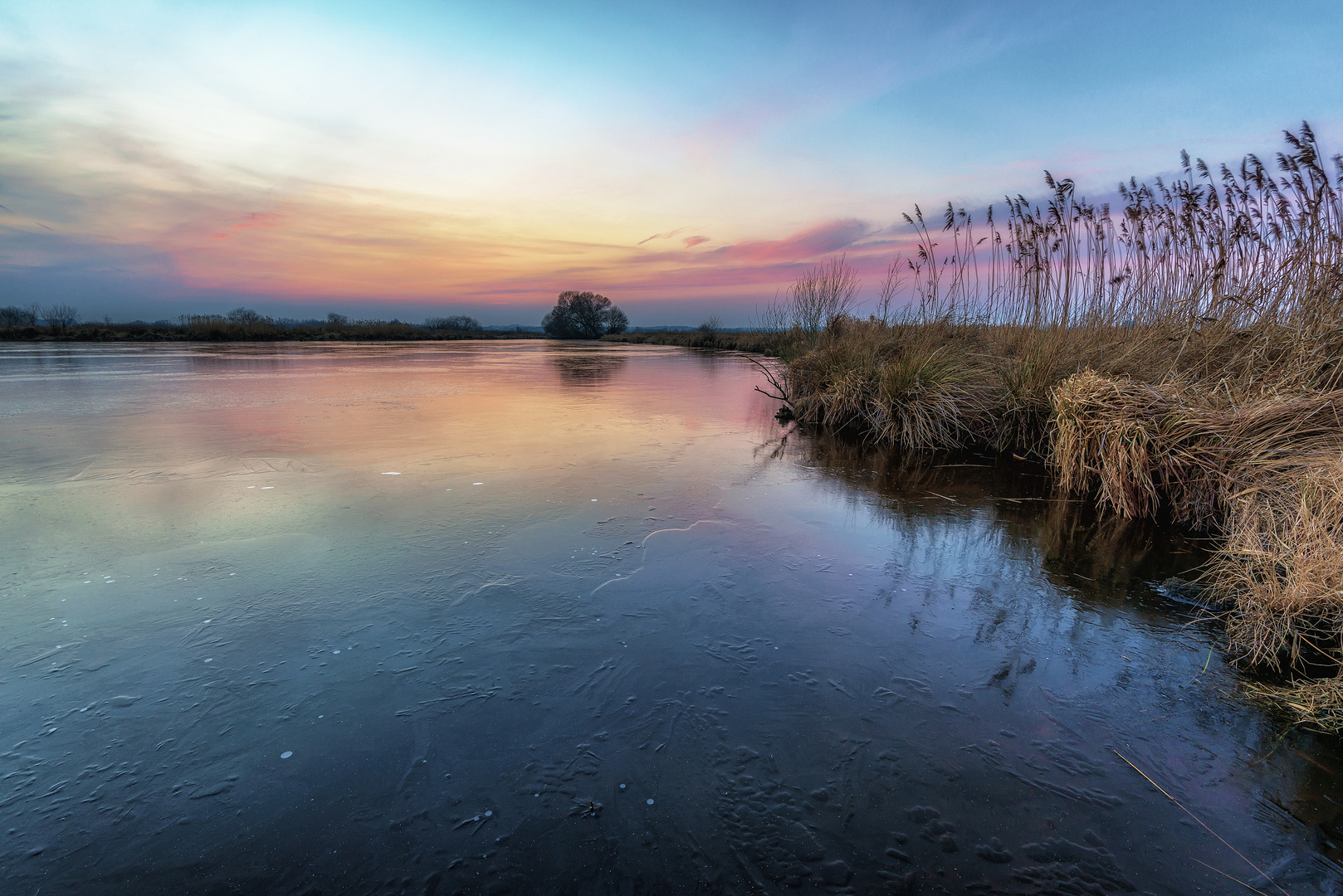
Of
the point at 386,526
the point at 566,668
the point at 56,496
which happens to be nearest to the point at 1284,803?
the point at 566,668

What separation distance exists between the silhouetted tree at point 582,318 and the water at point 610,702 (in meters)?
49.5

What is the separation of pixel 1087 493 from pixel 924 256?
14.3 ft

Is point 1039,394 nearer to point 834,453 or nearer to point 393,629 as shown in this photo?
point 834,453

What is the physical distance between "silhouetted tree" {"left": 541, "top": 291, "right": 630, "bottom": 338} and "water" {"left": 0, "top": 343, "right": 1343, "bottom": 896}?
49.5 m

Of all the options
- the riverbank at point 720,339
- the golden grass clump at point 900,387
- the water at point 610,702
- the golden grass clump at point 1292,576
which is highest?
the riverbank at point 720,339

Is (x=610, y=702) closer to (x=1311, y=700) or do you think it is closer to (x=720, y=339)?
(x=1311, y=700)

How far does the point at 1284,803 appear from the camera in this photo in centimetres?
162

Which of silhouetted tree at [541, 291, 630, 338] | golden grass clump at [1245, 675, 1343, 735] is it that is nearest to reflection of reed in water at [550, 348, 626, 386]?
golden grass clump at [1245, 675, 1343, 735]

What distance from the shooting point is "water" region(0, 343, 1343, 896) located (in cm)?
144

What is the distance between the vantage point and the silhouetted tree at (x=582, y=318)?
52.0 m

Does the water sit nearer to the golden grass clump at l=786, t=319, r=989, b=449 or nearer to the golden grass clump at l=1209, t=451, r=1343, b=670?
the golden grass clump at l=1209, t=451, r=1343, b=670

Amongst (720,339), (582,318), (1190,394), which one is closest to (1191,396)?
(1190,394)

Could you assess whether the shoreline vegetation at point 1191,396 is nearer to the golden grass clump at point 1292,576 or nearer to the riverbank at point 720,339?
the golden grass clump at point 1292,576

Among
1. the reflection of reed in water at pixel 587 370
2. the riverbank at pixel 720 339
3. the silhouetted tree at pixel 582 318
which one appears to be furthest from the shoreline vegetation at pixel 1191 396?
the silhouetted tree at pixel 582 318
